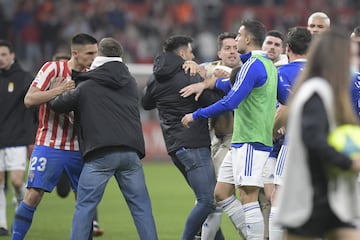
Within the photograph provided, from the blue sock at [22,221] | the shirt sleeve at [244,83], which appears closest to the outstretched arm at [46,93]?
the blue sock at [22,221]

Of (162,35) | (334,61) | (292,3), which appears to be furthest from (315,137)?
(292,3)

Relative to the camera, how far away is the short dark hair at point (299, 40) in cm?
939

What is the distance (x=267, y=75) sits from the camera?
964 centimetres

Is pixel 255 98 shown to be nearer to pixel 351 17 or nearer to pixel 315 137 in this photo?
pixel 315 137

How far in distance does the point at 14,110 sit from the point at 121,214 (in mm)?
2596

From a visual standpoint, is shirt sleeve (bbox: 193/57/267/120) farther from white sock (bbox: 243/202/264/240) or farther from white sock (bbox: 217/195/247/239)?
white sock (bbox: 217/195/247/239)

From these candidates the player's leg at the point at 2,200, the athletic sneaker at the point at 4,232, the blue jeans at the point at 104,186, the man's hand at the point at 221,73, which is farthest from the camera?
the player's leg at the point at 2,200

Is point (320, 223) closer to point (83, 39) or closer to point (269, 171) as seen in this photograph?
point (269, 171)

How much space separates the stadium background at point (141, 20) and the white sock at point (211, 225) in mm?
16520

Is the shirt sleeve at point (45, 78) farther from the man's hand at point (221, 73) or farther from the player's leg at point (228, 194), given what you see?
the player's leg at point (228, 194)

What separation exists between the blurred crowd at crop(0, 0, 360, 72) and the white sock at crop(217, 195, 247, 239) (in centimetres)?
1745

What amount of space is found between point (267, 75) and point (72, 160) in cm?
228

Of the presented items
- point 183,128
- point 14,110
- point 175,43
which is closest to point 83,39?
point 175,43

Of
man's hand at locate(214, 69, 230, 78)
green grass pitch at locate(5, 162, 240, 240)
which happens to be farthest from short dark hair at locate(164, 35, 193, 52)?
green grass pitch at locate(5, 162, 240, 240)
